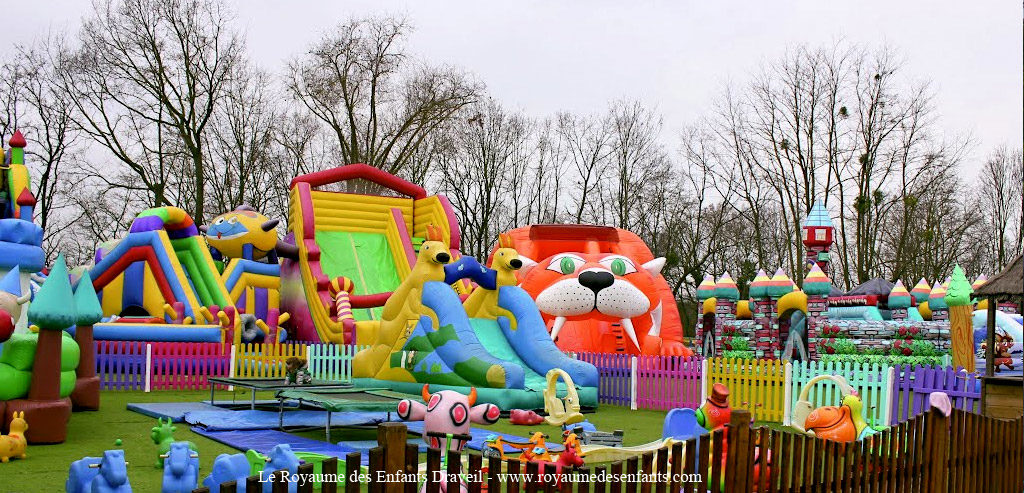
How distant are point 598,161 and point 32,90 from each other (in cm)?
2278

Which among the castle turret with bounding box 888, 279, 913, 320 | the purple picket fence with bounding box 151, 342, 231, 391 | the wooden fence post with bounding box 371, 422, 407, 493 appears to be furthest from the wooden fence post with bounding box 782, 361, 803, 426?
the castle turret with bounding box 888, 279, 913, 320

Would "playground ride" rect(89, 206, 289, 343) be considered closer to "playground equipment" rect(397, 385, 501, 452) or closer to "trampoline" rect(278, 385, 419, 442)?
"trampoline" rect(278, 385, 419, 442)

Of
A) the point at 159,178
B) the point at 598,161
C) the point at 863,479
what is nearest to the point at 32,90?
the point at 159,178

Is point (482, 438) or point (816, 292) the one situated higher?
point (816, 292)

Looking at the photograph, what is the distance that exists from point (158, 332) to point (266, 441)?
908 cm

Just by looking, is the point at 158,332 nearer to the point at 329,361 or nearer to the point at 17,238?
the point at 329,361

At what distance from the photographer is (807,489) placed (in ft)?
17.3

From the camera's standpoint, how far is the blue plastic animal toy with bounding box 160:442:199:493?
7.27 meters

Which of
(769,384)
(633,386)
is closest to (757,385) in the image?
(769,384)

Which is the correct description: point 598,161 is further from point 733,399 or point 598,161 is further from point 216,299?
point 733,399

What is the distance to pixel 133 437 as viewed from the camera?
35.5 ft

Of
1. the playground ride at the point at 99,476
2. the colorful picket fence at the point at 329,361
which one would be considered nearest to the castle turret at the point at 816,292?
the colorful picket fence at the point at 329,361

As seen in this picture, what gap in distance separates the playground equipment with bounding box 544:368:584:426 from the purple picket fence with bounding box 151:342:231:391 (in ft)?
25.7

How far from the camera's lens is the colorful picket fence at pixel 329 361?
18641 millimetres
